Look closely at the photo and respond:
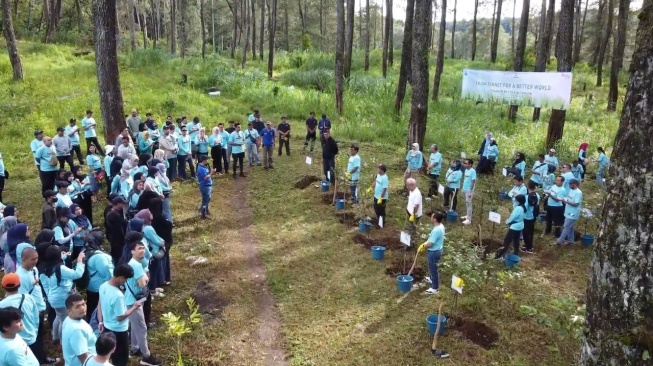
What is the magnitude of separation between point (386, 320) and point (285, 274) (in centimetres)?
235

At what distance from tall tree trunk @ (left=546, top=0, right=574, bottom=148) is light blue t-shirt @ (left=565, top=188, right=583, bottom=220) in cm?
790

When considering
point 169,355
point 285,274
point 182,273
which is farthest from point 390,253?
point 169,355

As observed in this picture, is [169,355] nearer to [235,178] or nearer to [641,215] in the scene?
[641,215]

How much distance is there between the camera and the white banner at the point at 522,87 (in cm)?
1599

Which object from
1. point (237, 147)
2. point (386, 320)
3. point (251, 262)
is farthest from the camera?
point (237, 147)

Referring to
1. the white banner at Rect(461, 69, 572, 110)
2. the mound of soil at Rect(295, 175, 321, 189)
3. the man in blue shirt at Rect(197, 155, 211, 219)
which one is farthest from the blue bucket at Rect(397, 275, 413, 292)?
the white banner at Rect(461, 69, 572, 110)

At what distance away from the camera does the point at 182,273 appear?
8664mm

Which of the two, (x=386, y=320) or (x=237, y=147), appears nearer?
(x=386, y=320)

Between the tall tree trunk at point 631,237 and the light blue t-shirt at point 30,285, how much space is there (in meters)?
5.85

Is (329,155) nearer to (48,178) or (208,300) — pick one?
(208,300)

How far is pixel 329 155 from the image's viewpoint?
13266 millimetres

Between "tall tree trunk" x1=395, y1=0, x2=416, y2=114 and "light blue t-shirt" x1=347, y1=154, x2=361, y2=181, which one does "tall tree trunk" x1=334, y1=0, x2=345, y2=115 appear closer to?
"tall tree trunk" x1=395, y1=0, x2=416, y2=114

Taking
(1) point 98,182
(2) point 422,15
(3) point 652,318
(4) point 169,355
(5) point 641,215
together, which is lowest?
(4) point 169,355

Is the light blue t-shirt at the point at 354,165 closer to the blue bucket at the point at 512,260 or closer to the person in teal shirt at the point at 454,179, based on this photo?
the person in teal shirt at the point at 454,179
